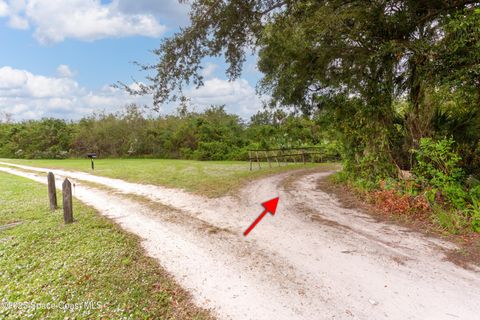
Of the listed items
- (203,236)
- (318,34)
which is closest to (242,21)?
(318,34)

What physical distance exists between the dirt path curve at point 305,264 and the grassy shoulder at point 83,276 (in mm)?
291

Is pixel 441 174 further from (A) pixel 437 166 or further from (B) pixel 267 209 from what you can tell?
(B) pixel 267 209

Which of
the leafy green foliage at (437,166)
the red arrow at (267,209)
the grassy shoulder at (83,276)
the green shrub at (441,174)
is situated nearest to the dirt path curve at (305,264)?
the red arrow at (267,209)

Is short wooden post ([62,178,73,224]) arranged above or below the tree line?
below

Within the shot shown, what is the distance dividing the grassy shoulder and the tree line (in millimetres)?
15782

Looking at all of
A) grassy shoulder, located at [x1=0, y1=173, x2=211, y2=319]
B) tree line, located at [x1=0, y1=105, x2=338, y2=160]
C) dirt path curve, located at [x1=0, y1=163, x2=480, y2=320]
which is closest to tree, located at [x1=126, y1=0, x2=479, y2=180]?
dirt path curve, located at [x1=0, y1=163, x2=480, y2=320]

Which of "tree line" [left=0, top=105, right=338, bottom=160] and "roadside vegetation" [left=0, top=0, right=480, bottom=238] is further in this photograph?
"tree line" [left=0, top=105, right=338, bottom=160]

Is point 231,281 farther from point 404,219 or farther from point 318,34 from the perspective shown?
Answer: point 318,34

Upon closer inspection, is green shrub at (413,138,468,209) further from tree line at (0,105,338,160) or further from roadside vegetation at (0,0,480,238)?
tree line at (0,105,338,160)

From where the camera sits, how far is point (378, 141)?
722 centimetres

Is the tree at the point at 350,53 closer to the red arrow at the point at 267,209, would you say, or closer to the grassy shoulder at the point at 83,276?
the red arrow at the point at 267,209

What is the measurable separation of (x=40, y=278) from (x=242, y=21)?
705cm

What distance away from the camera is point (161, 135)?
25531 mm

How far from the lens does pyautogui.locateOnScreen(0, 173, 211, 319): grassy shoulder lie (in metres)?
2.89
